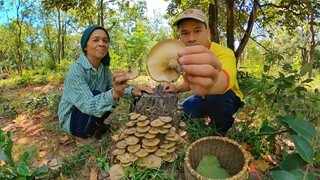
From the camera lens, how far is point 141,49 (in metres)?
10.8

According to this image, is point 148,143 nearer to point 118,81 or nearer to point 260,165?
point 118,81

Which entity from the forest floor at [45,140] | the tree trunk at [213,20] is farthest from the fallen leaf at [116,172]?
the tree trunk at [213,20]

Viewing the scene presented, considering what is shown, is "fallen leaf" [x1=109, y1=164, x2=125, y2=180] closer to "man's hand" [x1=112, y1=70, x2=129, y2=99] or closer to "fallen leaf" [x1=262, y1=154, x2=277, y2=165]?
"man's hand" [x1=112, y1=70, x2=129, y2=99]

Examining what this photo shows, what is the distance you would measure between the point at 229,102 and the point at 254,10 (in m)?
4.32

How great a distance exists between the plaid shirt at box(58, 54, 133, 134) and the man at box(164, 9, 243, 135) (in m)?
0.56

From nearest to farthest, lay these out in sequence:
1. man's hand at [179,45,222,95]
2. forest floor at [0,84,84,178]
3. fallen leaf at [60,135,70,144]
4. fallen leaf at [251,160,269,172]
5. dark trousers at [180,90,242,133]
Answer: man's hand at [179,45,222,95]
fallen leaf at [251,160,269,172]
dark trousers at [180,90,242,133]
forest floor at [0,84,84,178]
fallen leaf at [60,135,70,144]

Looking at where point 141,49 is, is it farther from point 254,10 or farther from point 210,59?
point 210,59

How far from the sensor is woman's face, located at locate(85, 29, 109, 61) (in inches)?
105

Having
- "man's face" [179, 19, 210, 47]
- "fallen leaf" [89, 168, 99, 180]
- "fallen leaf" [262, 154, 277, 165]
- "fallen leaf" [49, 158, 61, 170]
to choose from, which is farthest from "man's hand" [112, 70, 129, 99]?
"fallen leaf" [262, 154, 277, 165]

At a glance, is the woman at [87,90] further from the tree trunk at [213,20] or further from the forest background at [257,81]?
the tree trunk at [213,20]

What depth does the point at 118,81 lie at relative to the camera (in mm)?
1992

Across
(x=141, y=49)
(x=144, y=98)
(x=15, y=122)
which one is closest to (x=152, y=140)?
(x=144, y=98)

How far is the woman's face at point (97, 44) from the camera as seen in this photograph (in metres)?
2.67

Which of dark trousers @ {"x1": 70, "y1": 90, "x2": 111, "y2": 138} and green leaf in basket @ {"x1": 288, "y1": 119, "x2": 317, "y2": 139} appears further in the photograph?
dark trousers @ {"x1": 70, "y1": 90, "x2": 111, "y2": 138}
